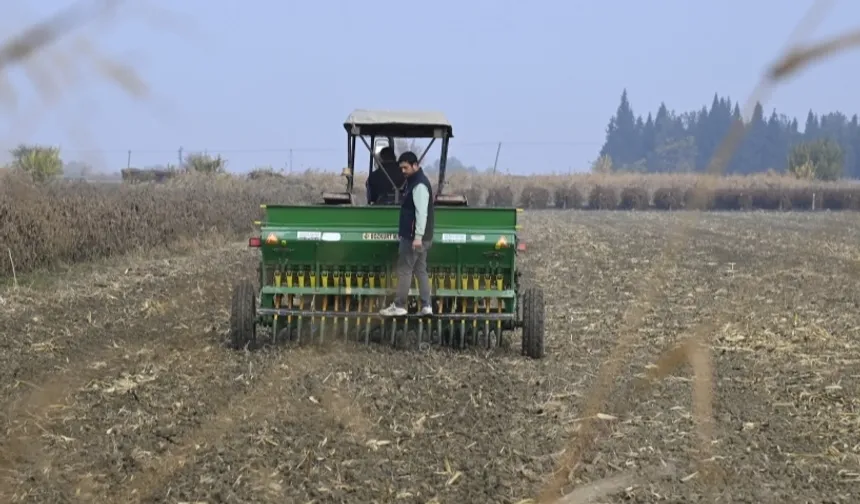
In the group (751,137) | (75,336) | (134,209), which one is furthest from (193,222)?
(751,137)

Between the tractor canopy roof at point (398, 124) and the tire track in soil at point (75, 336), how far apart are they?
9.03 ft

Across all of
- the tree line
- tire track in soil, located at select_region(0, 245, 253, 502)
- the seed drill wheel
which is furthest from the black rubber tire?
the tree line

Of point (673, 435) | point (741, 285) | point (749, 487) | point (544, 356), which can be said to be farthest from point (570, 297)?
point (749, 487)

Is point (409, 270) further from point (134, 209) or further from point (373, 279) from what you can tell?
point (134, 209)

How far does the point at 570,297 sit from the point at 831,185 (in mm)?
37280

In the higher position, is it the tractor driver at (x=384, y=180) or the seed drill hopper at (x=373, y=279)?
the tractor driver at (x=384, y=180)

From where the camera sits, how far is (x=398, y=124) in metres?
10.6

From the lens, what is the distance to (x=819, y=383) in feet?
27.6

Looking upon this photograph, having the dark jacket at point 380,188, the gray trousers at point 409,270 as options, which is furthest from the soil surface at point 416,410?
the dark jacket at point 380,188

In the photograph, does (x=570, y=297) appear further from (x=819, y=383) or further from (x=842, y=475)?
(x=842, y=475)

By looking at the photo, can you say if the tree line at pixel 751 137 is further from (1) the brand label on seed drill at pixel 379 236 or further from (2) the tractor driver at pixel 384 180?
(2) the tractor driver at pixel 384 180

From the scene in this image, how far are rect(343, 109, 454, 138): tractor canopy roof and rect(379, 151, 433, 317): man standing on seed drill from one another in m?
1.44

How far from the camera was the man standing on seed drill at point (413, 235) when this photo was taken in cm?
908

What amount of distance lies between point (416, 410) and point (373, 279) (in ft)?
8.72
